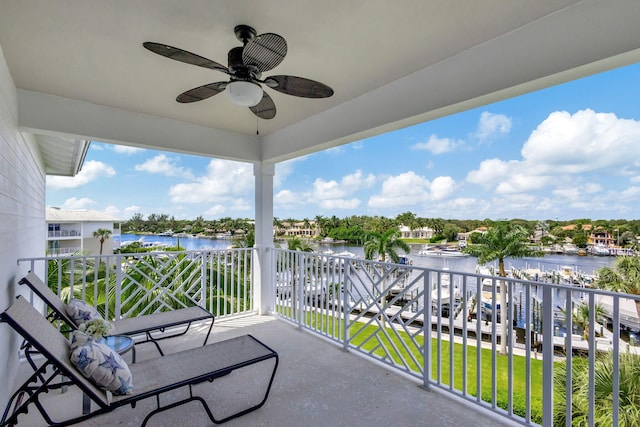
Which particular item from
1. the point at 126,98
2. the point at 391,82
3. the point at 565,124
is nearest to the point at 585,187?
Answer: the point at 565,124

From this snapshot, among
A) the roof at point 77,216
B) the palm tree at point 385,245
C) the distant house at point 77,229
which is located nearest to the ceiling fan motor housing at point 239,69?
the palm tree at point 385,245

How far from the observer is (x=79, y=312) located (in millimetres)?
2645

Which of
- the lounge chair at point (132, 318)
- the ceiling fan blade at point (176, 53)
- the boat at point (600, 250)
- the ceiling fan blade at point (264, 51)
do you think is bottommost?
the lounge chair at point (132, 318)

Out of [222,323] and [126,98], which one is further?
[222,323]

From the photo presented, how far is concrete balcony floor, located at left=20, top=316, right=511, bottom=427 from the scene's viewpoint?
7.16 feet

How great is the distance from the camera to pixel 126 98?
3.29 m

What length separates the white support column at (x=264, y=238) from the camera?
4781 millimetres

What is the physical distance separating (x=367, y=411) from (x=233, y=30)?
2852mm

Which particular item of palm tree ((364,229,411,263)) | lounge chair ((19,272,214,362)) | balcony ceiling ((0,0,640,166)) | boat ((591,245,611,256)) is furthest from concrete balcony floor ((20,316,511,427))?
palm tree ((364,229,411,263))

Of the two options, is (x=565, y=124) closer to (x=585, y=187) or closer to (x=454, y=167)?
(x=585, y=187)

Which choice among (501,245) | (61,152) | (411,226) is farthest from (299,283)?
(501,245)

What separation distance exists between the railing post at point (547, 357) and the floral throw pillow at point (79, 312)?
11.1ft

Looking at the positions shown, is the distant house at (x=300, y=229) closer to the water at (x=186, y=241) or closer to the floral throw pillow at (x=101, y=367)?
the water at (x=186, y=241)

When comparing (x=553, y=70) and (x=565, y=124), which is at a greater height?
(x=565, y=124)
